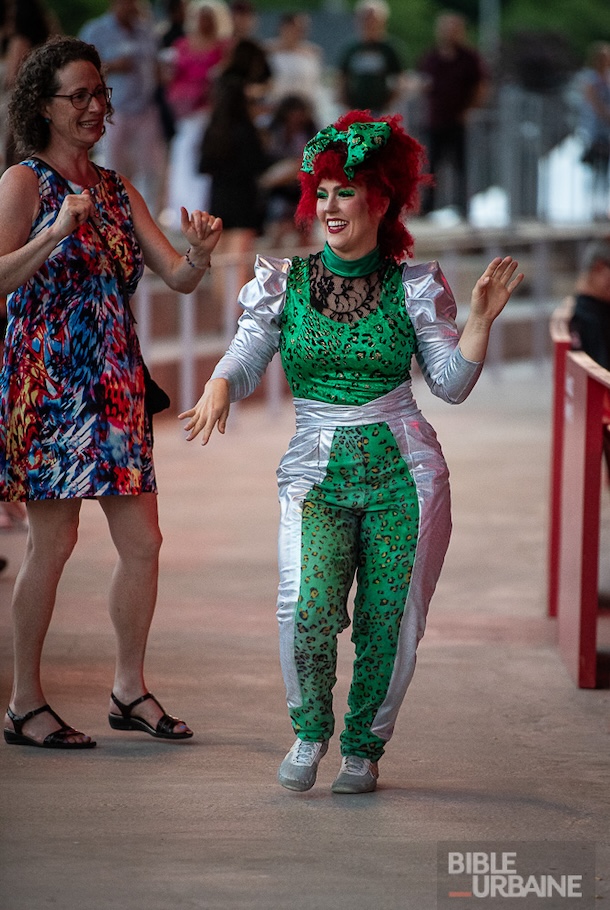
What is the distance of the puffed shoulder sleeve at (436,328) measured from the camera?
3.86 meters

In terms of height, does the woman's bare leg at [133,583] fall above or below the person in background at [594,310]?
below

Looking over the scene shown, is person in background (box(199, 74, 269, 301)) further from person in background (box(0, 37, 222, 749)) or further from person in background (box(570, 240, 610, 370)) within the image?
person in background (box(0, 37, 222, 749))

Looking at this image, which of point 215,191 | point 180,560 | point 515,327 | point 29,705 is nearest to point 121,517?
point 29,705

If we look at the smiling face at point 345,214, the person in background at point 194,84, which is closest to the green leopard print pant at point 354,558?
the smiling face at point 345,214

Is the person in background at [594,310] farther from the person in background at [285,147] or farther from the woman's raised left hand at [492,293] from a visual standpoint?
the person in background at [285,147]

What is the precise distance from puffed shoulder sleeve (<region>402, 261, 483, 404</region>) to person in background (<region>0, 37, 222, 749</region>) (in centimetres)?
71

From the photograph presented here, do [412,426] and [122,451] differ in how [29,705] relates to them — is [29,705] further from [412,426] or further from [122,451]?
[412,426]

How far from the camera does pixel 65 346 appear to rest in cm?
413

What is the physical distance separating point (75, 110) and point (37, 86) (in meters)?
0.12

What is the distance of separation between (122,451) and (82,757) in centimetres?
88

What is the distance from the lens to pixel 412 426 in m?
3.94

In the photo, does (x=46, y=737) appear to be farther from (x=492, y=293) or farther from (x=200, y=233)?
(x=492, y=293)

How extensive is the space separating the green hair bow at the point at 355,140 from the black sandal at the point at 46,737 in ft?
5.77

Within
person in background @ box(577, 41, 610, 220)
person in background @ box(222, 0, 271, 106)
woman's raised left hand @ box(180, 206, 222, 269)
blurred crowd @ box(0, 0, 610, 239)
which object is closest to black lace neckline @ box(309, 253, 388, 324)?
woman's raised left hand @ box(180, 206, 222, 269)
